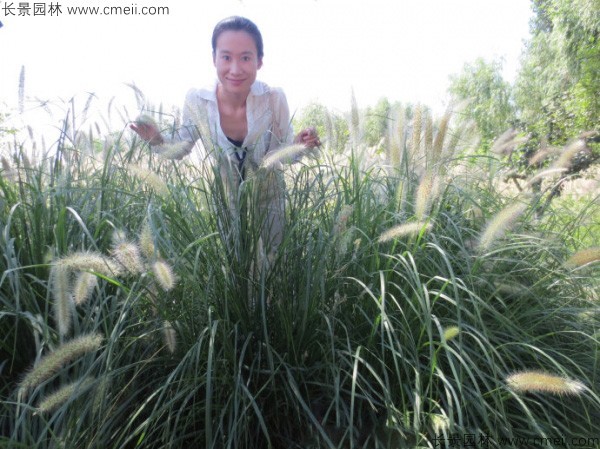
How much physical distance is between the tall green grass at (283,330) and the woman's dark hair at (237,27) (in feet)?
3.57

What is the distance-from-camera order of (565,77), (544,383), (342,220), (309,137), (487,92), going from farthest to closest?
1. (487,92)
2. (565,77)
3. (309,137)
4. (342,220)
5. (544,383)

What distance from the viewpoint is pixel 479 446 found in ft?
4.65

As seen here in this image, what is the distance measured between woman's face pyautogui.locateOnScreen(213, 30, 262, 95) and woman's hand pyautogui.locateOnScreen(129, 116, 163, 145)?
27.7 inches

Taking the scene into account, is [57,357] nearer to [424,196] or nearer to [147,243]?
[147,243]

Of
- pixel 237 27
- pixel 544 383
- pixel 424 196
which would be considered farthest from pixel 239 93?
pixel 544 383

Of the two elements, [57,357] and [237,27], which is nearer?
[57,357]

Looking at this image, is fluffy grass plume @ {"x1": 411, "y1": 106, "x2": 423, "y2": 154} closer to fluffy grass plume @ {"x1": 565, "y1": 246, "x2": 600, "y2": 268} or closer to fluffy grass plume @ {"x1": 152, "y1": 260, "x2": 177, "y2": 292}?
fluffy grass plume @ {"x1": 565, "y1": 246, "x2": 600, "y2": 268}

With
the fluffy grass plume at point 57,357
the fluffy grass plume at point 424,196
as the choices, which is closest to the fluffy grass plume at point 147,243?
the fluffy grass plume at point 57,357

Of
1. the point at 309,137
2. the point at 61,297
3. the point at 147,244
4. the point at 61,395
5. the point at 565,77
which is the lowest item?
the point at 61,395

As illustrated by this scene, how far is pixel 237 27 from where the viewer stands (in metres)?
2.80

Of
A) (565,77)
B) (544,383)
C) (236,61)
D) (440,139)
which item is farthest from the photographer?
(565,77)

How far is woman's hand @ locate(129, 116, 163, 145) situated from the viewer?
208cm

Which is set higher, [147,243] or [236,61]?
[236,61]

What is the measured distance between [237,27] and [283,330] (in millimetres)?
1732
